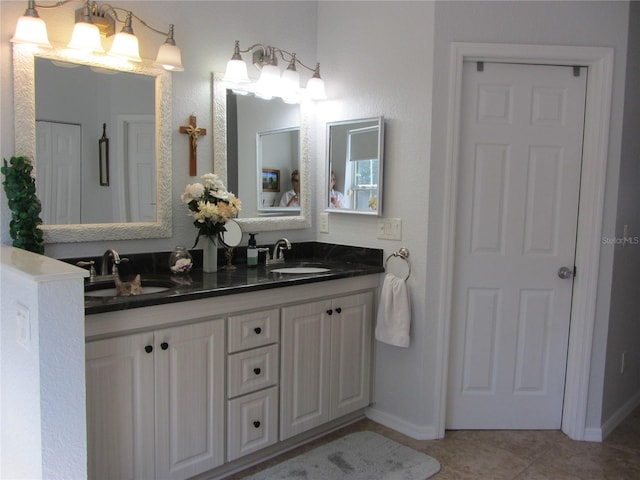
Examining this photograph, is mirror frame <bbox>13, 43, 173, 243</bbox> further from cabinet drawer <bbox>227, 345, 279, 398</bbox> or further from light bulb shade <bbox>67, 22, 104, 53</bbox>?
cabinet drawer <bbox>227, 345, 279, 398</bbox>

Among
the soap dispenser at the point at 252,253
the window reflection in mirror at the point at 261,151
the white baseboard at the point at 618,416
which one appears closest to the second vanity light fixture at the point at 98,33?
the window reflection in mirror at the point at 261,151

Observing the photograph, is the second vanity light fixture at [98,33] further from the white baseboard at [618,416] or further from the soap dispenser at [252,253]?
the white baseboard at [618,416]

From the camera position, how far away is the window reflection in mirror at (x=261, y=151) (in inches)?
113

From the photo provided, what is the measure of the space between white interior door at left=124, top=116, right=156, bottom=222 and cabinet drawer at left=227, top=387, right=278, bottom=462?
3.21ft

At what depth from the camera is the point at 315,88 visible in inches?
117

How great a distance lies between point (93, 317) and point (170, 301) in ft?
0.94

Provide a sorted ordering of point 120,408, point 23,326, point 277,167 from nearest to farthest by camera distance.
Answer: point 23,326
point 120,408
point 277,167

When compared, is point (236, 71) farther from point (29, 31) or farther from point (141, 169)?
point (29, 31)

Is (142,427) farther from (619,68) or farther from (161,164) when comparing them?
(619,68)

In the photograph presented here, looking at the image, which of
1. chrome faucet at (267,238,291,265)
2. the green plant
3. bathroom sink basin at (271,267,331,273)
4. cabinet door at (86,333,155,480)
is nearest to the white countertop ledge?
the green plant

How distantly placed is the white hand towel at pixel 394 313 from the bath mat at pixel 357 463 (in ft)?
1.74

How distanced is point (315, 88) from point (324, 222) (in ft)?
2.60

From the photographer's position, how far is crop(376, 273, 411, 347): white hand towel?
2.71 metres

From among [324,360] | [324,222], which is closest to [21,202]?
[324,360]
